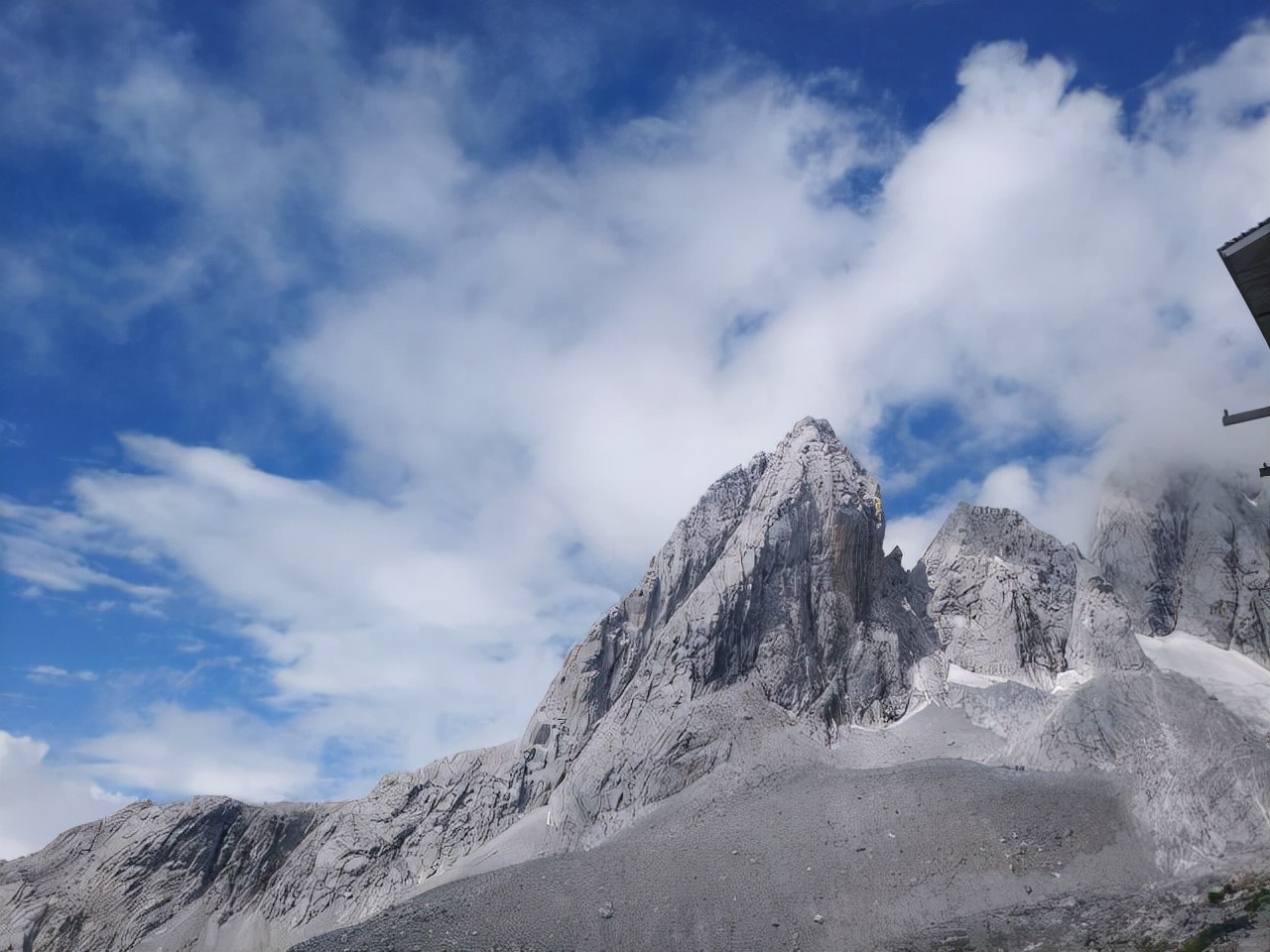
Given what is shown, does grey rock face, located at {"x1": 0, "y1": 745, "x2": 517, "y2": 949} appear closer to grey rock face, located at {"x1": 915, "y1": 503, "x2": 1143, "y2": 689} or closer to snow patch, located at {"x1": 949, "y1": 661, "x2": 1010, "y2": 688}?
snow patch, located at {"x1": 949, "y1": 661, "x2": 1010, "y2": 688}

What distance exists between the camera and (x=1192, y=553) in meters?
79.1

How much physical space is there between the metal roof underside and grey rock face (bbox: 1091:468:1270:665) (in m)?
64.8

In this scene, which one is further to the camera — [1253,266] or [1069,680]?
[1069,680]

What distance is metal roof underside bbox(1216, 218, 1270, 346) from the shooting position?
52.3ft

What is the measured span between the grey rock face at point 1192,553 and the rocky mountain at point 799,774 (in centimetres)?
24

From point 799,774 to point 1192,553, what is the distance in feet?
127

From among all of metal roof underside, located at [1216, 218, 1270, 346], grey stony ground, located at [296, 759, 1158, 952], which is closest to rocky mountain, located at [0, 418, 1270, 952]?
grey stony ground, located at [296, 759, 1158, 952]

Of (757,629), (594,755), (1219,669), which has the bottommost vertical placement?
(1219,669)

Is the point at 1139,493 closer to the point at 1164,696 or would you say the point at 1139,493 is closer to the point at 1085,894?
the point at 1164,696

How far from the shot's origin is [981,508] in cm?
9131

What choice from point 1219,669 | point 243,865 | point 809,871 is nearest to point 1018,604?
point 1219,669

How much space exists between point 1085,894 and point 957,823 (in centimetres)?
805

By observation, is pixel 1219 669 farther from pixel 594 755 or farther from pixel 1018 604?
pixel 594 755

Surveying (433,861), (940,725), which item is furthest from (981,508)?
(433,861)
